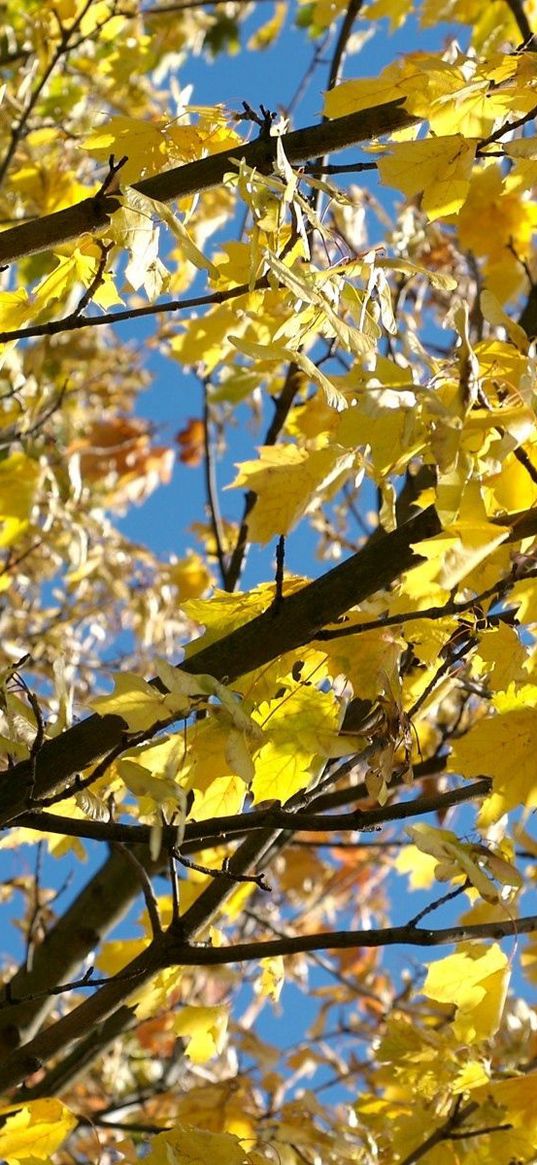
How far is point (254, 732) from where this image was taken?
1.21m

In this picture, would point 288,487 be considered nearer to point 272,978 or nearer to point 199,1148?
point 199,1148

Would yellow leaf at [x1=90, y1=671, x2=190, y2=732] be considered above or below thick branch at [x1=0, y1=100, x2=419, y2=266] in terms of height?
below

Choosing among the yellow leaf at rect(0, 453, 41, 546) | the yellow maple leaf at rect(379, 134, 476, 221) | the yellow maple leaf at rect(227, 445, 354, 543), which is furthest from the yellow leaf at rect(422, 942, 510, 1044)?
the yellow leaf at rect(0, 453, 41, 546)

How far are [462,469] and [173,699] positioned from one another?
14.2 inches

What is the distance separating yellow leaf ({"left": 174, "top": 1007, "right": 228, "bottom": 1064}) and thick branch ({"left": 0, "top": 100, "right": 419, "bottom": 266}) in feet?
4.17

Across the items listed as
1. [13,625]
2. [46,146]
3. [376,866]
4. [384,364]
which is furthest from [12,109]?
[376,866]

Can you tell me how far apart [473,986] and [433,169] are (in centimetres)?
107

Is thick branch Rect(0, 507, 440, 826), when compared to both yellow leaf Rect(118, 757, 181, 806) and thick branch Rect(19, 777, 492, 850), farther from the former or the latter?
yellow leaf Rect(118, 757, 181, 806)

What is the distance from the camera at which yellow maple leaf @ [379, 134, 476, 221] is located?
145cm

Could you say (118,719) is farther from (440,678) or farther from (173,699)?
(440,678)

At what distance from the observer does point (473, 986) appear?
163 centimetres

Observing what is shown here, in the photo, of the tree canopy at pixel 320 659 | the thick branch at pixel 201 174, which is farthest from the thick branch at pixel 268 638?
the thick branch at pixel 201 174

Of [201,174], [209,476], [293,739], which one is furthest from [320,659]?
[209,476]

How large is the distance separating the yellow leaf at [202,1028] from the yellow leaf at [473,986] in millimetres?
535
